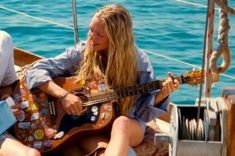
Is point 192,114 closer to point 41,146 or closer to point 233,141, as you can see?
point 233,141

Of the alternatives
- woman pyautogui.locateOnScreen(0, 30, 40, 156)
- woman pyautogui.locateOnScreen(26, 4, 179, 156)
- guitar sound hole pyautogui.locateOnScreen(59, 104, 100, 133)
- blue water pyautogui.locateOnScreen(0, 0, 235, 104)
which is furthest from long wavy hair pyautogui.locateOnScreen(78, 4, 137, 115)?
blue water pyautogui.locateOnScreen(0, 0, 235, 104)

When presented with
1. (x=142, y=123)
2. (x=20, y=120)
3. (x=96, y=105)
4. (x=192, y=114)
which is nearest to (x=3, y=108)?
(x=20, y=120)

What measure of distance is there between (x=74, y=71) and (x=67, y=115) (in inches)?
8.9

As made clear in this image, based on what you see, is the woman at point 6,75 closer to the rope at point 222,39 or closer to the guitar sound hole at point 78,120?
the guitar sound hole at point 78,120

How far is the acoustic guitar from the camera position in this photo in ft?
8.83

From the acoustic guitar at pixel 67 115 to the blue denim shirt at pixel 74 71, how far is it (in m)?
0.05

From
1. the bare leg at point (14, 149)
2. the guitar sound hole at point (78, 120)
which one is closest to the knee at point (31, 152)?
the bare leg at point (14, 149)

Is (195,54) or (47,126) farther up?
(47,126)

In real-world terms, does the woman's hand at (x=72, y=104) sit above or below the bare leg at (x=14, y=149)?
above

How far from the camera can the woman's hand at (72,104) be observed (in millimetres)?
2691

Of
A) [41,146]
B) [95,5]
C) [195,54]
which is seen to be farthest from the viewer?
[95,5]

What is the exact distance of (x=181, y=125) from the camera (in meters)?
2.09

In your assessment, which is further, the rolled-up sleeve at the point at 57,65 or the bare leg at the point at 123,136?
the rolled-up sleeve at the point at 57,65

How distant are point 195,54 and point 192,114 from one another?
339 cm
